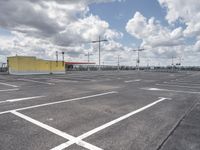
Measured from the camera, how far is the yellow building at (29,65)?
96.8 feet

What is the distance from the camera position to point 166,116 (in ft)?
19.5

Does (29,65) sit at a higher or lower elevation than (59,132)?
higher

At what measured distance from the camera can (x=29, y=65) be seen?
102 ft

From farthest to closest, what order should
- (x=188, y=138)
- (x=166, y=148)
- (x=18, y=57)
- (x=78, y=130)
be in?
(x=18, y=57) < (x=78, y=130) < (x=188, y=138) < (x=166, y=148)

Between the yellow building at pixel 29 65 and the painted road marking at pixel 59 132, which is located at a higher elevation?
the yellow building at pixel 29 65

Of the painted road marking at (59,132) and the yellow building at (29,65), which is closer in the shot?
the painted road marking at (59,132)

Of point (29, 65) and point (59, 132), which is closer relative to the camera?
point (59, 132)

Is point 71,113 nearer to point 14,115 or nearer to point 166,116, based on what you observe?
point 14,115

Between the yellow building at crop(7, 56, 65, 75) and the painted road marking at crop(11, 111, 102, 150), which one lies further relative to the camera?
A: the yellow building at crop(7, 56, 65, 75)

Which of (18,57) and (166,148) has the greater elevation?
(18,57)

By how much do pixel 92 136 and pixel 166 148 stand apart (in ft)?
4.99

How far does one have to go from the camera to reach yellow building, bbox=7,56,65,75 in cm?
2950

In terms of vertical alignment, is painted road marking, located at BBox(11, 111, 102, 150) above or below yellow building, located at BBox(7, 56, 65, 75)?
below

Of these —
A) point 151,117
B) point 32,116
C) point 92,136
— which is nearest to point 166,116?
point 151,117
